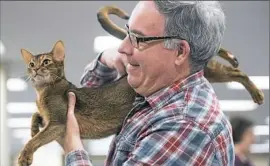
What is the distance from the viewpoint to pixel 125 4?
313 centimetres

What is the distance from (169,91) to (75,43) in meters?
1.95

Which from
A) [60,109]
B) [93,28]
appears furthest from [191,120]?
[93,28]

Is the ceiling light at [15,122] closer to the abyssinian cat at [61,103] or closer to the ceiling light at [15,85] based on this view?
the ceiling light at [15,85]

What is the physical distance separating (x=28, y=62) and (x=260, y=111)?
2.98m

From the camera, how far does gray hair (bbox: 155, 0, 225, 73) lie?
1213 millimetres

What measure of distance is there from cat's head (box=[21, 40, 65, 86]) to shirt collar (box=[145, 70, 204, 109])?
0.77 feet

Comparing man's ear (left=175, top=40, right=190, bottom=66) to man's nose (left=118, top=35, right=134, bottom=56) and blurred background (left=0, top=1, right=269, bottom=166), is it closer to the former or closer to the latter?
man's nose (left=118, top=35, right=134, bottom=56)

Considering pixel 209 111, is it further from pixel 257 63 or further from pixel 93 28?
pixel 257 63

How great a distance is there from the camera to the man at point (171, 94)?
3.81ft

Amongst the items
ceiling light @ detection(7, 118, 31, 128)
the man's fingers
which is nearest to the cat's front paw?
the man's fingers

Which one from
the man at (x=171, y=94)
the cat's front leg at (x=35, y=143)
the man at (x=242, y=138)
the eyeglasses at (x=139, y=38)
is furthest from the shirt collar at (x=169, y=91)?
the man at (x=242, y=138)

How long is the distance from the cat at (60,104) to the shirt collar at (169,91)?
6.1 inches

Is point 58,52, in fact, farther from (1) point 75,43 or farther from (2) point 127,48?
(1) point 75,43

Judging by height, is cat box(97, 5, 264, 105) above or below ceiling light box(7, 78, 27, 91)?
above
